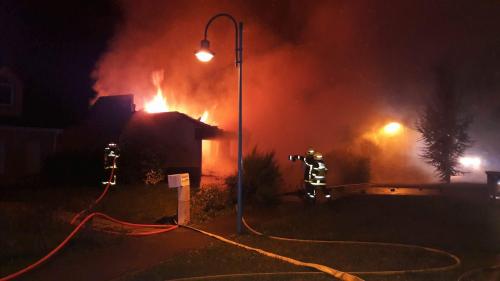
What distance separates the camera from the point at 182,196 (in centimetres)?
1091

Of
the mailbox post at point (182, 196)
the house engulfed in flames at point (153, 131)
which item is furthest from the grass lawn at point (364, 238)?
the house engulfed in flames at point (153, 131)

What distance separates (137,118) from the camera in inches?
961

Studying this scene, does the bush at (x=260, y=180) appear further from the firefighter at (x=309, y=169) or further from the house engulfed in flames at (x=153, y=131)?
the house engulfed in flames at (x=153, y=131)

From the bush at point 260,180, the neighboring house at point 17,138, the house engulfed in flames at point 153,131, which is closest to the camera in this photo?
the bush at point 260,180

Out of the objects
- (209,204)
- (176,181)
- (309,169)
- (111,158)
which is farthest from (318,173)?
(111,158)

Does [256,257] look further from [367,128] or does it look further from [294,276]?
[367,128]

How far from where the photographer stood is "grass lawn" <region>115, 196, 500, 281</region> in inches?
265

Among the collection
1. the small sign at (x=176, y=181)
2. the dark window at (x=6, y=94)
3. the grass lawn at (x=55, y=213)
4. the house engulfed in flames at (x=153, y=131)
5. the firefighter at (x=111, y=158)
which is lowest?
the grass lawn at (x=55, y=213)

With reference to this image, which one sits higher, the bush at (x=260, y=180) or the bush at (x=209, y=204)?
the bush at (x=260, y=180)

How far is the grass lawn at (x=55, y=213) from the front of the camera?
290 inches

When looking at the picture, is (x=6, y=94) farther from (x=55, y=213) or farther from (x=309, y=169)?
(x=309, y=169)

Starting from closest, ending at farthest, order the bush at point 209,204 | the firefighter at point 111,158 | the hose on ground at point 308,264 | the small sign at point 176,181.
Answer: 1. the hose on ground at point 308,264
2. the small sign at point 176,181
3. the bush at point 209,204
4. the firefighter at point 111,158

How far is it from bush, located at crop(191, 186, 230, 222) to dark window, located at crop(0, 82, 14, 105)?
10.2m

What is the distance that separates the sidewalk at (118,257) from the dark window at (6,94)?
43.3 feet
